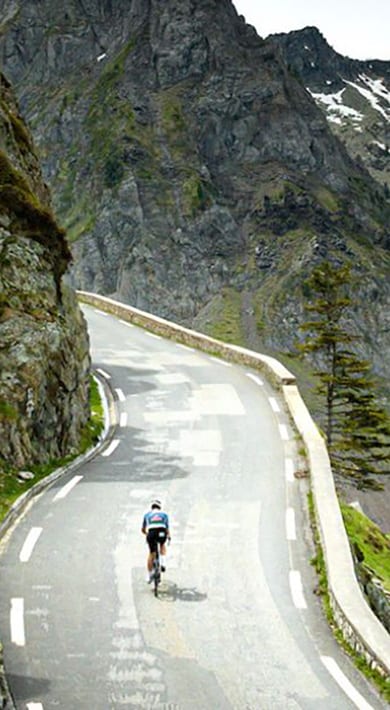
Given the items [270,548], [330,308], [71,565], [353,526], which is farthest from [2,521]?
[330,308]

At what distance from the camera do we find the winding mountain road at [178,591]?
401 inches

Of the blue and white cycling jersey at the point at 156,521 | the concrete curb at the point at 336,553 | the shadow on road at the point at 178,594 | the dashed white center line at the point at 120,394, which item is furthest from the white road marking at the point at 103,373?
the shadow on road at the point at 178,594

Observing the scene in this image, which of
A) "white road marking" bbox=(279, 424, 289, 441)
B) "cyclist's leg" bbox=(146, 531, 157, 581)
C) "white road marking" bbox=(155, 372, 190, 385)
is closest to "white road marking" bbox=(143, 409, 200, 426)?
"white road marking" bbox=(279, 424, 289, 441)

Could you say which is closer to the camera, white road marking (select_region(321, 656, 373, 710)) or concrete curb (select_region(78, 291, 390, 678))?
white road marking (select_region(321, 656, 373, 710))

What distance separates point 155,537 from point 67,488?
19.3ft

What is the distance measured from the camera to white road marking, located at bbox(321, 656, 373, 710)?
9.84 meters

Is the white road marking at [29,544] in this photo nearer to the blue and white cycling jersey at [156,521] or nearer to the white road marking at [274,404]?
the blue and white cycling jersey at [156,521]

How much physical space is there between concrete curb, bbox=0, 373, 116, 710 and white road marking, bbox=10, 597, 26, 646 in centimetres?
111

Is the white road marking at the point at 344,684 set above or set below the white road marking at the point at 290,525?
below

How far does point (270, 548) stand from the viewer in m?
15.2

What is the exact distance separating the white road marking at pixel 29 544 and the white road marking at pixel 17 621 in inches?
71.0

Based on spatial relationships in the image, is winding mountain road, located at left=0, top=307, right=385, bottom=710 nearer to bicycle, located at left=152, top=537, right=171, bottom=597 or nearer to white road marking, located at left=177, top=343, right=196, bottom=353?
bicycle, located at left=152, top=537, right=171, bottom=597

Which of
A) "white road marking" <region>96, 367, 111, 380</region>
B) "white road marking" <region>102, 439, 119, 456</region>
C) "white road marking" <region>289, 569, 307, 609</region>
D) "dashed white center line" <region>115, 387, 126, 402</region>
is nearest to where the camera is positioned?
"white road marking" <region>289, 569, 307, 609</region>

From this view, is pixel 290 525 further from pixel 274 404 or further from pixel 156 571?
pixel 274 404
